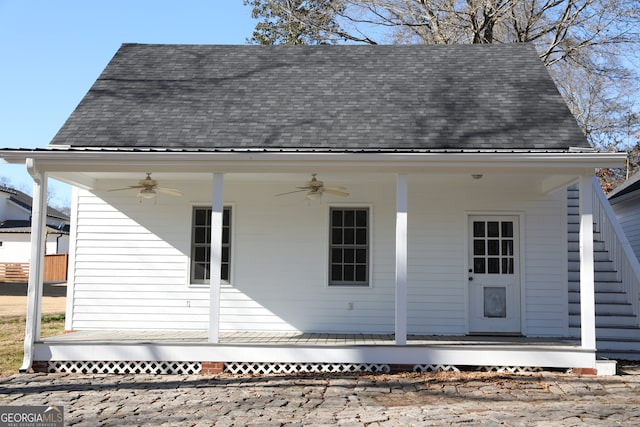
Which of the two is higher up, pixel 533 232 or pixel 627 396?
pixel 533 232

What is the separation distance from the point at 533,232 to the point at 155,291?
261 inches

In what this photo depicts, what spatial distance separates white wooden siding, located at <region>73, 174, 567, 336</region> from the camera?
11102mm

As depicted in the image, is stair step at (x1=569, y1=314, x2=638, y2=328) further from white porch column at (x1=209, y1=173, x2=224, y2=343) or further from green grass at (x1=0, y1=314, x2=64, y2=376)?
green grass at (x1=0, y1=314, x2=64, y2=376)

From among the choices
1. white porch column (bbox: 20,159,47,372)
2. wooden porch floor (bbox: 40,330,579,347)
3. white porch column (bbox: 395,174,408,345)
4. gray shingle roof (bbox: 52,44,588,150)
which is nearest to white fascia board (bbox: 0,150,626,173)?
white porch column (bbox: 20,159,47,372)

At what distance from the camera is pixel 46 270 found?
3738 cm

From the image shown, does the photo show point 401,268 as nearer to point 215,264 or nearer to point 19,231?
point 215,264

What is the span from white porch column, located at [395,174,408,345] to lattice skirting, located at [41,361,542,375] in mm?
536

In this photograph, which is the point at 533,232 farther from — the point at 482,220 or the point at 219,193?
the point at 219,193

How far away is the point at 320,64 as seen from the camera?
518 inches

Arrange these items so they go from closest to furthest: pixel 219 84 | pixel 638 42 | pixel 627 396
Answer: pixel 627 396 < pixel 219 84 < pixel 638 42

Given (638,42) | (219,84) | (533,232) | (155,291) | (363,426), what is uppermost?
(638,42)

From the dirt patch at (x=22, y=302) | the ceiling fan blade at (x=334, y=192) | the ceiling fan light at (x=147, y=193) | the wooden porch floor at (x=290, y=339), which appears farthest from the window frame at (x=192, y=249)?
the dirt patch at (x=22, y=302)

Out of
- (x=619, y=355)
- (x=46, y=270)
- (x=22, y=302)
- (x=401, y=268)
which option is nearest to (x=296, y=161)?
(x=401, y=268)

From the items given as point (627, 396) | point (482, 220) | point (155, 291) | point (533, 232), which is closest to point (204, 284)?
point (155, 291)
